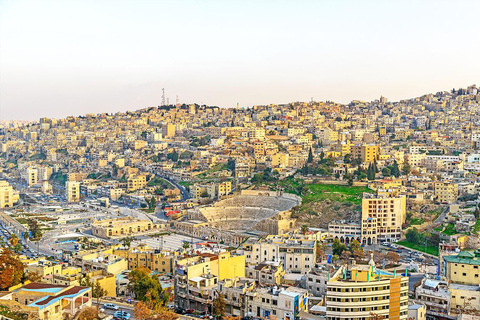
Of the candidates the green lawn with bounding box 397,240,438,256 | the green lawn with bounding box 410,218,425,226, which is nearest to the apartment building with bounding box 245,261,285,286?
the green lawn with bounding box 397,240,438,256

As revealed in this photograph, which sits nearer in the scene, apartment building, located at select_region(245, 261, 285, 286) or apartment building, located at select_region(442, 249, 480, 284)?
apartment building, located at select_region(442, 249, 480, 284)

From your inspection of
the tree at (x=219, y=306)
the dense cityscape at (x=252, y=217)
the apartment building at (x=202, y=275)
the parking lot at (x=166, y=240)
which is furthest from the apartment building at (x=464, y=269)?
the parking lot at (x=166, y=240)

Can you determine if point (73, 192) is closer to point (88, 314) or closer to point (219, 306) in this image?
point (219, 306)

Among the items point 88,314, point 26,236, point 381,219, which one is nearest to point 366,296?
point 88,314

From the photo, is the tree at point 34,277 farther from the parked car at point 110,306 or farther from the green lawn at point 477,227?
the green lawn at point 477,227

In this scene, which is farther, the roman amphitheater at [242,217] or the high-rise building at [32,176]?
the high-rise building at [32,176]

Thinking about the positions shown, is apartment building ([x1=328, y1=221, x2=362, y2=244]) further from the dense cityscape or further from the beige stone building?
the beige stone building

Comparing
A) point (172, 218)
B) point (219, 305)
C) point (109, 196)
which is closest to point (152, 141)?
point (109, 196)
